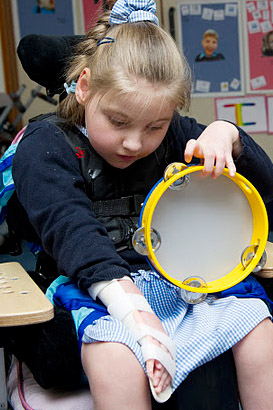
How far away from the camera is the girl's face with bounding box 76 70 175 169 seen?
3.44 ft

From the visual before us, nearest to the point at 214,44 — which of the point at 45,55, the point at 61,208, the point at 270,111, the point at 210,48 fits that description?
the point at 210,48

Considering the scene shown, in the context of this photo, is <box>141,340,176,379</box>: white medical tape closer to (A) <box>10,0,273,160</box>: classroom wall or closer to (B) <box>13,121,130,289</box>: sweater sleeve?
(B) <box>13,121,130,289</box>: sweater sleeve

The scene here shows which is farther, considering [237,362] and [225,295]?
[225,295]

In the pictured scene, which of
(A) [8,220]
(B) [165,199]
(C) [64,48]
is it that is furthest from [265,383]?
(C) [64,48]

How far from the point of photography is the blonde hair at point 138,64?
1.06m

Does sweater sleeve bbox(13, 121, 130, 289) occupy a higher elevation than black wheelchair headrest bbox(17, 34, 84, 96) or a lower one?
lower

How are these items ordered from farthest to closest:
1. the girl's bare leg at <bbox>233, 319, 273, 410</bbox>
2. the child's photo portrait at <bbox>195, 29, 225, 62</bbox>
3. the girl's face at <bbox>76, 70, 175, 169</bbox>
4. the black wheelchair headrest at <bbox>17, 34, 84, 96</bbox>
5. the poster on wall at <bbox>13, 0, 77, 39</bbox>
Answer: the child's photo portrait at <bbox>195, 29, 225, 62</bbox>, the poster on wall at <bbox>13, 0, 77, 39</bbox>, the black wheelchair headrest at <bbox>17, 34, 84, 96</bbox>, the girl's face at <bbox>76, 70, 175, 169</bbox>, the girl's bare leg at <bbox>233, 319, 273, 410</bbox>

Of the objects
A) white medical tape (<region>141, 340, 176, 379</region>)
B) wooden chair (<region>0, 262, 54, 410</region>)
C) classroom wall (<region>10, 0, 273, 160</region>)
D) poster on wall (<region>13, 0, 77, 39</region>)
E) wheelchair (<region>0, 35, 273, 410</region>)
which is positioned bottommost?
wheelchair (<region>0, 35, 273, 410</region>)

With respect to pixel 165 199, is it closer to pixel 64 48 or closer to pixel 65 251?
pixel 65 251

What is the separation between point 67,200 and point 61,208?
2cm

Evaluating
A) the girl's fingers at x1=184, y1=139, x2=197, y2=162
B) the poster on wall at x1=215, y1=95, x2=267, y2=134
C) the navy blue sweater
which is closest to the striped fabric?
the navy blue sweater

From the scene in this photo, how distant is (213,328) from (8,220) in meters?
0.56

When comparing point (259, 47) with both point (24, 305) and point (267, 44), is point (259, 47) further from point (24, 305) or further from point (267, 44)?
point (24, 305)

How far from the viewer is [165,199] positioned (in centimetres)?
102
